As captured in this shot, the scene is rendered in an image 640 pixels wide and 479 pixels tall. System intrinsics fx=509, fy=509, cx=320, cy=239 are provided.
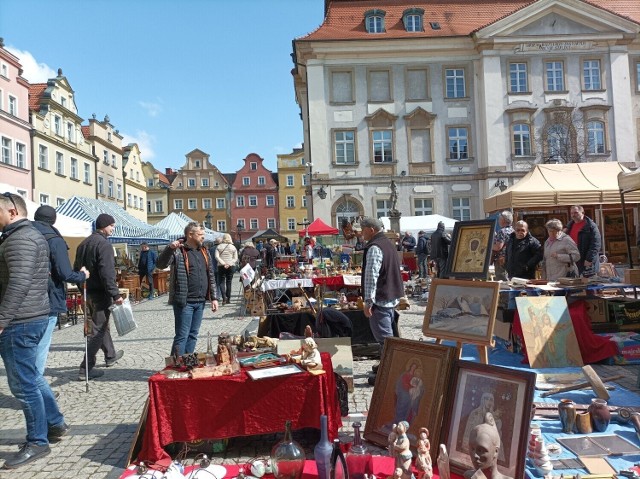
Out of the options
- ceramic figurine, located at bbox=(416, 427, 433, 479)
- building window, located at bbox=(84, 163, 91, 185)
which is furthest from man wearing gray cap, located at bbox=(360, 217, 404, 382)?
building window, located at bbox=(84, 163, 91, 185)

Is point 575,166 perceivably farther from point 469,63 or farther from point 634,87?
point 634,87

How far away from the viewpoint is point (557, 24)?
2406cm

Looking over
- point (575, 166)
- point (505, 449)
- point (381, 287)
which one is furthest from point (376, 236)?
point (575, 166)

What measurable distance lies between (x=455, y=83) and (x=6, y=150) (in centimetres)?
2153

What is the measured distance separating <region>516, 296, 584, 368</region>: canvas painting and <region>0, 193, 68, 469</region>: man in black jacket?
4.54 metres

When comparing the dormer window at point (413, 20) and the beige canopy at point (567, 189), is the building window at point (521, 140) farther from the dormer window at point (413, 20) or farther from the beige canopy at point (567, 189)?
the beige canopy at point (567, 189)

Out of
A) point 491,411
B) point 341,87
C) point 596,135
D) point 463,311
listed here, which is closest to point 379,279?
point 463,311

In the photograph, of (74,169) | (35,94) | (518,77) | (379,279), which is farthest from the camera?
(74,169)

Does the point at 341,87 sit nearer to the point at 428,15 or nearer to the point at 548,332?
the point at 428,15

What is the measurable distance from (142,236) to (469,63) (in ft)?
58.5

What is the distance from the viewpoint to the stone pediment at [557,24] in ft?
77.4

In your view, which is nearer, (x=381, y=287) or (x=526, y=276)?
(x=381, y=287)

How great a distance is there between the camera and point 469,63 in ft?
80.8

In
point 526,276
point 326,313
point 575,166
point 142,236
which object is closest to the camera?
point 326,313
